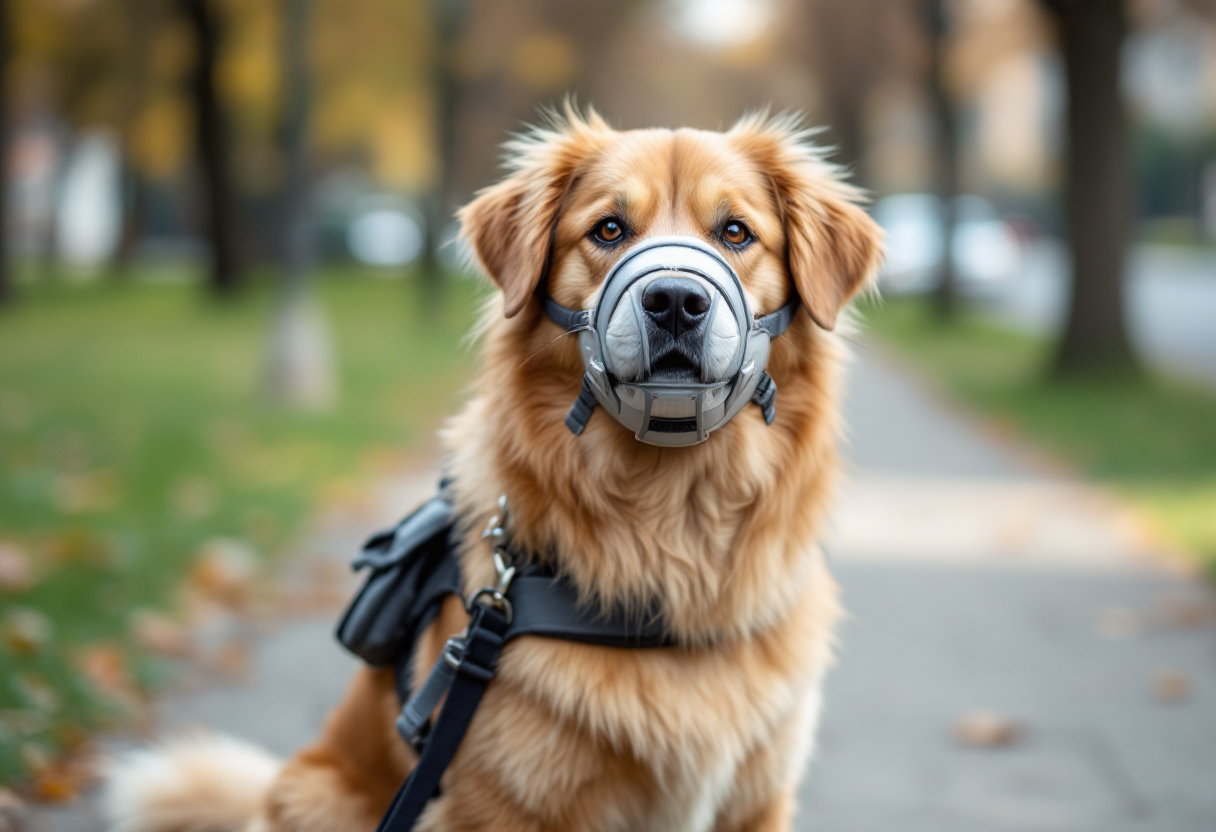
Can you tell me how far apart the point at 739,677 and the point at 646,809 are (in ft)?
1.25

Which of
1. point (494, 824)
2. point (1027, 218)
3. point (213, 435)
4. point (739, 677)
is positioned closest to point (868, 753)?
point (739, 677)

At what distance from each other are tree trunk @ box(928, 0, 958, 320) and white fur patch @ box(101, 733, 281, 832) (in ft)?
61.8

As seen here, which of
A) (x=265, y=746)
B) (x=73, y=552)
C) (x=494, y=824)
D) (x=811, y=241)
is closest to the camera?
(x=494, y=824)

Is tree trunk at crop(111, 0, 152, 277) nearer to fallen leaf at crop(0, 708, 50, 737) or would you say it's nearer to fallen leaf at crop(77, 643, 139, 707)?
fallen leaf at crop(77, 643, 139, 707)

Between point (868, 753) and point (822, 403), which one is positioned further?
point (868, 753)

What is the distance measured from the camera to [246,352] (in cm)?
1446

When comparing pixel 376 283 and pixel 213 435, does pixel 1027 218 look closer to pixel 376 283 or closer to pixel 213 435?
pixel 376 283

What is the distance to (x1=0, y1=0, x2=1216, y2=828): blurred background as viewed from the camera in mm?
5727

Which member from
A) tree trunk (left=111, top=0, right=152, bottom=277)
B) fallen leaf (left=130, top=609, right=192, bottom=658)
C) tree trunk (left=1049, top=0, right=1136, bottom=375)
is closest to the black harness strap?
fallen leaf (left=130, top=609, right=192, bottom=658)

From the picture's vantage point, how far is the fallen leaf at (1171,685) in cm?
471

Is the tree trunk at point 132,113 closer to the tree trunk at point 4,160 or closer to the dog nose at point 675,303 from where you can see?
the tree trunk at point 4,160

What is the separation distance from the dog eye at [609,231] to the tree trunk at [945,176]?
1861 cm

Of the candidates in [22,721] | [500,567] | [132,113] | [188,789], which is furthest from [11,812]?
[132,113]

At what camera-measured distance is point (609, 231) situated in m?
2.78
